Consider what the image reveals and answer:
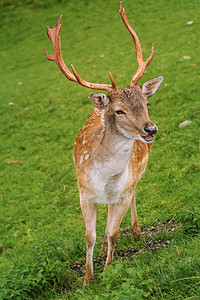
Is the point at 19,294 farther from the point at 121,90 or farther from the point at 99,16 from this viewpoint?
the point at 99,16

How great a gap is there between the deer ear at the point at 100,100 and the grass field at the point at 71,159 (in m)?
1.54

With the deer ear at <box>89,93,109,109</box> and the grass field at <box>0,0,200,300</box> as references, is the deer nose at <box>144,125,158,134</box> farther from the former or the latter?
the grass field at <box>0,0,200,300</box>

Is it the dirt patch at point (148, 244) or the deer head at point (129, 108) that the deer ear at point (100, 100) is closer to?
the deer head at point (129, 108)

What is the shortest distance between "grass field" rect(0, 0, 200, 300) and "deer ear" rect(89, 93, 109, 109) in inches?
60.5

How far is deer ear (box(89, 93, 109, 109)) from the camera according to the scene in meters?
3.94

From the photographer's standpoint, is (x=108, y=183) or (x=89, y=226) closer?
(x=108, y=183)

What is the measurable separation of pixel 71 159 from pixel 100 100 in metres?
5.08

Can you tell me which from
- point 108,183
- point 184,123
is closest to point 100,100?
point 108,183

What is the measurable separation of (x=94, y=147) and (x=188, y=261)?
1.60 meters

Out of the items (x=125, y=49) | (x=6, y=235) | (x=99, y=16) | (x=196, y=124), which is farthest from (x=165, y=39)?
(x=6, y=235)

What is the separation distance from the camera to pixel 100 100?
13.2 feet

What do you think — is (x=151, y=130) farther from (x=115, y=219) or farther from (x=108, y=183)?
(x=115, y=219)

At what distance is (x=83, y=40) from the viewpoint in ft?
58.6

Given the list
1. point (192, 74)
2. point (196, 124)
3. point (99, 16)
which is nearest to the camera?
point (196, 124)
